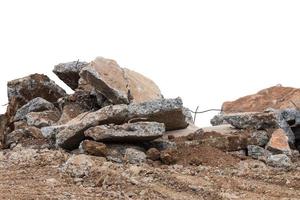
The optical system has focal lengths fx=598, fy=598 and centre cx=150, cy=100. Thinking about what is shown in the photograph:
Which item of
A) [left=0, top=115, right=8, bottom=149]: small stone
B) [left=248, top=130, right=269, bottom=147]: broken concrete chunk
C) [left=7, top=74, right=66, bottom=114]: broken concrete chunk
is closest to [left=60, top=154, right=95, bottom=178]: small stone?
[left=0, top=115, right=8, bottom=149]: small stone

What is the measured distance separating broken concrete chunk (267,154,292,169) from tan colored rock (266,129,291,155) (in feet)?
1.82

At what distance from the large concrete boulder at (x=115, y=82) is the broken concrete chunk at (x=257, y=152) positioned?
303 cm

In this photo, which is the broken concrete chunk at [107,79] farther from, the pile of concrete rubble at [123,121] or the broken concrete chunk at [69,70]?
the broken concrete chunk at [69,70]

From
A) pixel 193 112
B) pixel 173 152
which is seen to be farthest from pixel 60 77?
pixel 173 152

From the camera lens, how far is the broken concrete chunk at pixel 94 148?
1107cm

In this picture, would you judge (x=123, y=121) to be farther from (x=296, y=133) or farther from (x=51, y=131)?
(x=296, y=133)

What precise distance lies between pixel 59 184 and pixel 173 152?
2610mm

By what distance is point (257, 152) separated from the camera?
11.9 m

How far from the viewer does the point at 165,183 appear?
9.59 meters

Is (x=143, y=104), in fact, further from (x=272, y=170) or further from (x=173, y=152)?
(x=272, y=170)

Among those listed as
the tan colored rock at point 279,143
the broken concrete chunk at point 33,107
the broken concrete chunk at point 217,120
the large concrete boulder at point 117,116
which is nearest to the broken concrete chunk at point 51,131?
the large concrete boulder at point 117,116

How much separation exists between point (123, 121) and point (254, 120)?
115 inches

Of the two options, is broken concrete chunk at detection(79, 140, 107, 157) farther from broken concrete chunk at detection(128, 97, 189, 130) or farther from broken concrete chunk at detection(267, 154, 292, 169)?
broken concrete chunk at detection(267, 154, 292, 169)

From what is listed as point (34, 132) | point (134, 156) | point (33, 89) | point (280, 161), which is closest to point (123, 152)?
point (134, 156)
